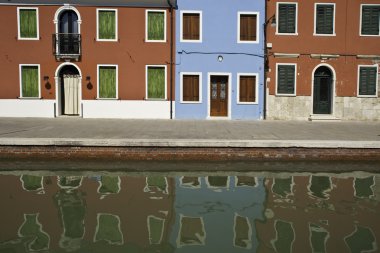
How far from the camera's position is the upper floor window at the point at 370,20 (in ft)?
61.1

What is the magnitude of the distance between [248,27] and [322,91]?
210 inches

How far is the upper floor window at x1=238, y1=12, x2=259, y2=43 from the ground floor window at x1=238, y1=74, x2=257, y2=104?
6.41 ft

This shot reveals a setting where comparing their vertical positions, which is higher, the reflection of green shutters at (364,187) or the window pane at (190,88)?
the window pane at (190,88)

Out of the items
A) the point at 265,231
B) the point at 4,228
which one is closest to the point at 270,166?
the point at 265,231

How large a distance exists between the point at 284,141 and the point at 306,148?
639 millimetres

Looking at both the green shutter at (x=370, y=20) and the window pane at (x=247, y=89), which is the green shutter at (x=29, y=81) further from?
the green shutter at (x=370, y=20)

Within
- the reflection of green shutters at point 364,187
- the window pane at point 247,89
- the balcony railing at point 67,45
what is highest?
the balcony railing at point 67,45

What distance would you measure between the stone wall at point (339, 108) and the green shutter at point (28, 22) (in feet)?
44.0

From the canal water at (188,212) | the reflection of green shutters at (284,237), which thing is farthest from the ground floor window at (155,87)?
the reflection of green shutters at (284,237)

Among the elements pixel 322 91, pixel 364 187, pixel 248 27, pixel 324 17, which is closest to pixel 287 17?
pixel 324 17

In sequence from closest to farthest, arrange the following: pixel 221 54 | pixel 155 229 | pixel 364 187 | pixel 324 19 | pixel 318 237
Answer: pixel 318 237, pixel 155 229, pixel 364 187, pixel 324 19, pixel 221 54

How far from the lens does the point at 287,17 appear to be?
18547 mm

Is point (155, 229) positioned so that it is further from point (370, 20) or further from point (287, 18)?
point (370, 20)

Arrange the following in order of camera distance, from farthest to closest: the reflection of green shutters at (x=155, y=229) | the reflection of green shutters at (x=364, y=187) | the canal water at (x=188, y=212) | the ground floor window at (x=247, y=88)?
the ground floor window at (x=247, y=88) → the reflection of green shutters at (x=364, y=187) → the reflection of green shutters at (x=155, y=229) → the canal water at (x=188, y=212)
